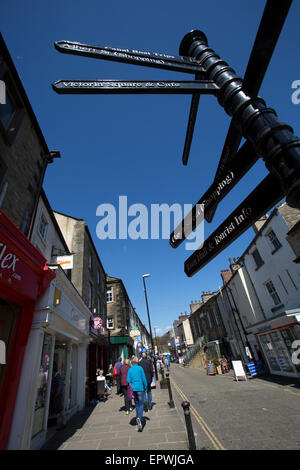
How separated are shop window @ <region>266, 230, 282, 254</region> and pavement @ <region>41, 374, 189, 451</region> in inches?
470

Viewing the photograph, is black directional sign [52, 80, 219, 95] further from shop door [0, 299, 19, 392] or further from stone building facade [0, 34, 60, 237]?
stone building facade [0, 34, 60, 237]

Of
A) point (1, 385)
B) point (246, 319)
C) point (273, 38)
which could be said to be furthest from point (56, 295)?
point (246, 319)

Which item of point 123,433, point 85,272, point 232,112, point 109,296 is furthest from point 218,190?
point 109,296

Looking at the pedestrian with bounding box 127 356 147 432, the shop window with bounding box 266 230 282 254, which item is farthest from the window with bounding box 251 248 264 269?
the pedestrian with bounding box 127 356 147 432

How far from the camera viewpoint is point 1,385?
4438mm

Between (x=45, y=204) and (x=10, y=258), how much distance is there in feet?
21.3

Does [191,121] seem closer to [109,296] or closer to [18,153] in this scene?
[18,153]

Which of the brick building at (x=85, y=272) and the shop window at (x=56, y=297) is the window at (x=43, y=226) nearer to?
the brick building at (x=85, y=272)

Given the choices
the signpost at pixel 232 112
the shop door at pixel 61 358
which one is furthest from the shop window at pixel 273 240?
the signpost at pixel 232 112

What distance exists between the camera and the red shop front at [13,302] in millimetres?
4211

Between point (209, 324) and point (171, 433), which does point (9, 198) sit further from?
point (209, 324)

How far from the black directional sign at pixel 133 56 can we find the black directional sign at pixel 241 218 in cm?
142

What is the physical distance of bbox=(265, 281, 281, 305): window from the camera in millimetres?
15491

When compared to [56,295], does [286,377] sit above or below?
below
